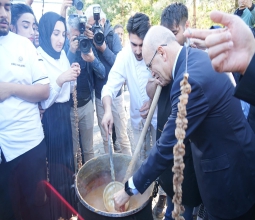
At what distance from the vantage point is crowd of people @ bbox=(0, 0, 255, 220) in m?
1.31

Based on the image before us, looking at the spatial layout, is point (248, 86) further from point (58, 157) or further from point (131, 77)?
point (58, 157)

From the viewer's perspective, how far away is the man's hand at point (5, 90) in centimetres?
182

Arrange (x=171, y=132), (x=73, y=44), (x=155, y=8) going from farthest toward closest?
(x=155, y=8), (x=73, y=44), (x=171, y=132)

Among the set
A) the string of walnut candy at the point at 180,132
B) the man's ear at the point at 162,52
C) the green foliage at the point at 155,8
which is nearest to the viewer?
the string of walnut candy at the point at 180,132

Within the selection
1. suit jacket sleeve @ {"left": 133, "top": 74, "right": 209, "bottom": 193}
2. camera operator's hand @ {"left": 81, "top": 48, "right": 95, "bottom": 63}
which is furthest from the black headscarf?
suit jacket sleeve @ {"left": 133, "top": 74, "right": 209, "bottom": 193}

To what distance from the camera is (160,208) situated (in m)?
2.85

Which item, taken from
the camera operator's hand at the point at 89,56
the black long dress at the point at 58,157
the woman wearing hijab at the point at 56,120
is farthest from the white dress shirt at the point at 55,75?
the camera operator's hand at the point at 89,56

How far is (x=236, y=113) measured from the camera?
1442 mm

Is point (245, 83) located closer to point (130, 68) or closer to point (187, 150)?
point (187, 150)

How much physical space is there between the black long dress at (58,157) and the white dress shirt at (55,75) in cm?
11

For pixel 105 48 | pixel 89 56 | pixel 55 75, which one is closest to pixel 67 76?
pixel 55 75

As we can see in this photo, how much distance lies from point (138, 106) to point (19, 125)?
4.27 ft

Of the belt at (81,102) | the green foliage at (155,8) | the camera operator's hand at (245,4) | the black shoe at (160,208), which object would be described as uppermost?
the green foliage at (155,8)

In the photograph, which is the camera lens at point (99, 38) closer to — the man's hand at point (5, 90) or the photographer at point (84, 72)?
the photographer at point (84, 72)
